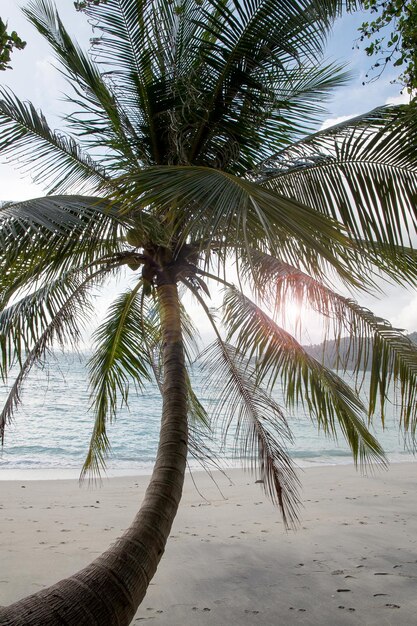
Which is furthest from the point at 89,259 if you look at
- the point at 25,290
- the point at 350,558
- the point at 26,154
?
the point at 350,558

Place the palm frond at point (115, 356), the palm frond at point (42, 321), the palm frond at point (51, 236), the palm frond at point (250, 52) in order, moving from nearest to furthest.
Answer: the palm frond at point (51, 236) → the palm frond at point (250, 52) → the palm frond at point (42, 321) → the palm frond at point (115, 356)

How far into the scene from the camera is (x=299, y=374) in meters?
4.85

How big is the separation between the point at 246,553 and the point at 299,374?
6.76 feet

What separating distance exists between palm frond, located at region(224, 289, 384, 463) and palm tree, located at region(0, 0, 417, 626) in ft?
0.05

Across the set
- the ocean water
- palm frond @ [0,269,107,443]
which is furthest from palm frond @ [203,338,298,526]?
the ocean water

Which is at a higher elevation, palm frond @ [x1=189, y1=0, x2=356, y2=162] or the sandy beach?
palm frond @ [x1=189, y1=0, x2=356, y2=162]

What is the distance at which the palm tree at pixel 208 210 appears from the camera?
341 cm

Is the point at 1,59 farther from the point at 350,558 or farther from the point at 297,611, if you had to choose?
the point at 350,558

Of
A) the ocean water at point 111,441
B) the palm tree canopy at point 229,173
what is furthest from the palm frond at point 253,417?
the ocean water at point 111,441

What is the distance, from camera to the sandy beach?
4.18 m

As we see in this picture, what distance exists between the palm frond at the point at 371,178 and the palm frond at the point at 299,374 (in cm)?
133

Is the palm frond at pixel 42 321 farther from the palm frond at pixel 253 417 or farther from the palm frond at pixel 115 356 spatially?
the palm frond at pixel 253 417

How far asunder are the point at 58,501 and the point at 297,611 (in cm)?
550

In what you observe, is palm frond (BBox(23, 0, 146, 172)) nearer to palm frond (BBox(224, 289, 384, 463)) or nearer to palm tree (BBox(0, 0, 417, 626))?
palm tree (BBox(0, 0, 417, 626))
